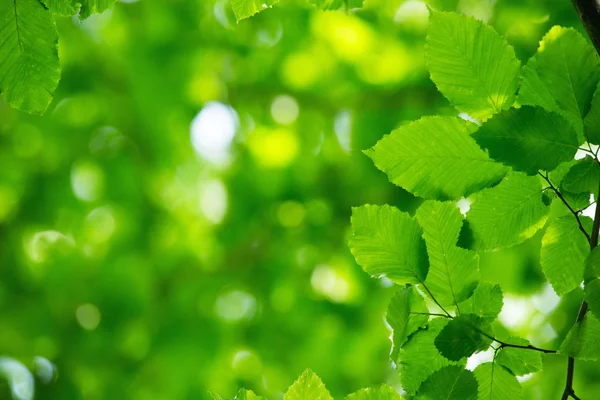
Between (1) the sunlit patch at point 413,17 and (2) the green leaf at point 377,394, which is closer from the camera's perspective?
(2) the green leaf at point 377,394

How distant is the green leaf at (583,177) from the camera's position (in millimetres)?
580

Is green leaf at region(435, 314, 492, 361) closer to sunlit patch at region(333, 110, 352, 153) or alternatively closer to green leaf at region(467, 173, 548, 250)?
green leaf at region(467, 173, 548, 250)

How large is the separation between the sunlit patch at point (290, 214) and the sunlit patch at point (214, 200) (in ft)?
1.14

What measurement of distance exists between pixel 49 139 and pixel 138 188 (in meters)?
0.61

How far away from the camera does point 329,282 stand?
340 cm

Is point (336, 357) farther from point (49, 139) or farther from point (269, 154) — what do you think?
point (49, 139)

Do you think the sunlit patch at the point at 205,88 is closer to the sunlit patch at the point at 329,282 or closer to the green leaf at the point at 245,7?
the sunlit patch at the point at 329,282

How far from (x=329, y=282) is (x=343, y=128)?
0.98m

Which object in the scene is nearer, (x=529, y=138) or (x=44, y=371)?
(x=529, y=138)

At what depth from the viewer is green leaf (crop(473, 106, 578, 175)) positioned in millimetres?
556

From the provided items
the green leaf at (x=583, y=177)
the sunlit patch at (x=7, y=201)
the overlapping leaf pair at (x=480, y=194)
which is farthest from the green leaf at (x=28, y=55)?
the sunlit patch at (x=7, y=201)

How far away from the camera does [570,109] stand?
0.56 meters

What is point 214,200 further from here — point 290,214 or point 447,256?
point 447,256

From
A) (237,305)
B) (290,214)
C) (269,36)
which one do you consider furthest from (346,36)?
(237,305)
